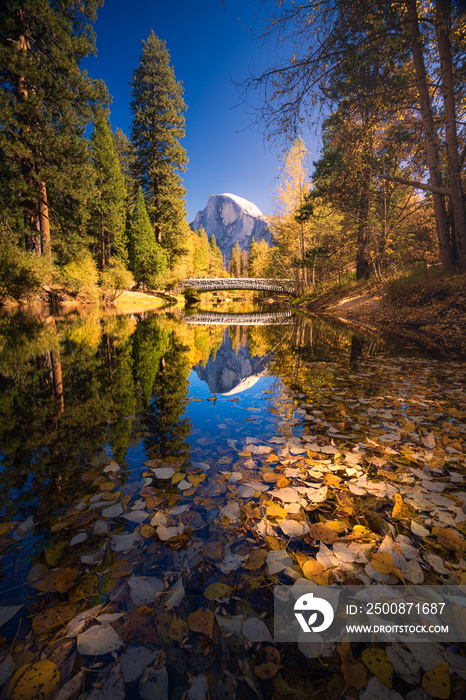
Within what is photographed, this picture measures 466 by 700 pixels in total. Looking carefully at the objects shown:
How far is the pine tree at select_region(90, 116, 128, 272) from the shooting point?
24484mm

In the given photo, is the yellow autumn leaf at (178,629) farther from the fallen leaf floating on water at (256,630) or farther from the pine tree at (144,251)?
the pine tree at (144,251)

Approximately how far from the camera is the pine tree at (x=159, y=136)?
1142 inches

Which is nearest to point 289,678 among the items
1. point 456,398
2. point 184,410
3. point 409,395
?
point 184,410

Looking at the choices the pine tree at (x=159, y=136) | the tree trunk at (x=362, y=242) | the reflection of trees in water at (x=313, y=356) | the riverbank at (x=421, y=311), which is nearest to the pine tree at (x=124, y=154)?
the pine tree at (x=159, y=136)

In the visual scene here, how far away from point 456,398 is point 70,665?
4.41 meters

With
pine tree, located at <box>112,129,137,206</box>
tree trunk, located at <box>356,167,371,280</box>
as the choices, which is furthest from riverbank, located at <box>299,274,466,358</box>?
pine tree, located at <box>112,129,137,206</box>

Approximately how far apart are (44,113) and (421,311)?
20612 millimetres

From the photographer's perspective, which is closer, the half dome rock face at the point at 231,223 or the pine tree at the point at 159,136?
the pine tree at the point at 159,136

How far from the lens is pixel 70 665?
948 millimetres

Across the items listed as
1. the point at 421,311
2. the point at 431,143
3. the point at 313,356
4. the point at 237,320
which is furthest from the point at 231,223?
the point at 313,356

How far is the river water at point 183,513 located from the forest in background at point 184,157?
4859 millimetres

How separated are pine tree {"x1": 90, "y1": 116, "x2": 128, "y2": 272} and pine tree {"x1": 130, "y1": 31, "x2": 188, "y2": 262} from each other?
4159mm

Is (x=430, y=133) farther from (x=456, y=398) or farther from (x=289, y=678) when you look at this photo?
(x=289, y=678)

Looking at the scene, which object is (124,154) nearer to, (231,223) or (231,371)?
(231,371)
